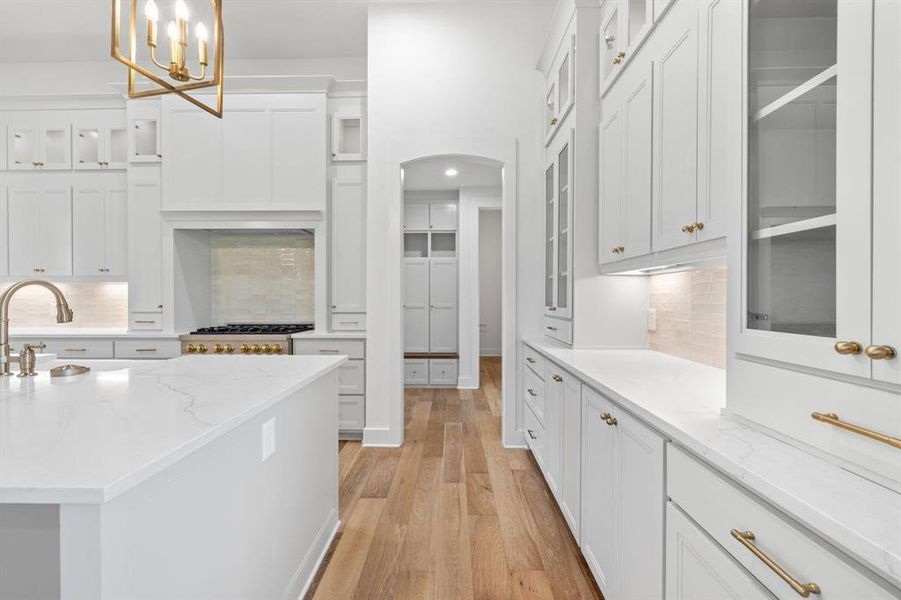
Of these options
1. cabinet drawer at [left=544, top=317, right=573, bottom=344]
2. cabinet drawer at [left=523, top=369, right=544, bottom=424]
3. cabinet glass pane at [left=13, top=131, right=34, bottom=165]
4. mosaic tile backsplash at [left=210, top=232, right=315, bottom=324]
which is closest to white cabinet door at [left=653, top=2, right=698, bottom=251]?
cabinet drawer at [left=544, top=317, right=573, bottom=344]

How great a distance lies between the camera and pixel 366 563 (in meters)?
2.04

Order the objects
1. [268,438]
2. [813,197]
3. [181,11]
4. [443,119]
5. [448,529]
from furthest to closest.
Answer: [443,119], [448,529], [181,11], [268,438], [813,197]

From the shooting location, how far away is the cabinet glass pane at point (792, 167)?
0.90m

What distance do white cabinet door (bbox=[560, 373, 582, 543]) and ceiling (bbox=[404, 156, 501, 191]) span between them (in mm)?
3202

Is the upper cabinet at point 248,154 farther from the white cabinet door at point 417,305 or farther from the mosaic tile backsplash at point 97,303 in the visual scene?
the white cabinet door at point 417,305

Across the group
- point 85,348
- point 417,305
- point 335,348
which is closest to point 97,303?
point 85,348

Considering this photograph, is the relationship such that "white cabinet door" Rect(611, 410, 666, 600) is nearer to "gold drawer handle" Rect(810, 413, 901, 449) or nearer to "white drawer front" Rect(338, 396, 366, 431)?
"gold drawer handle" Rect(810, 413, 901, 449)

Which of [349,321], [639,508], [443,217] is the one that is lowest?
[639,508]

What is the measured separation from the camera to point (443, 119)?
3.66 meters

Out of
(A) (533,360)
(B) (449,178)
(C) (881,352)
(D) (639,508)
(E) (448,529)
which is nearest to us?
(C) (881,352)

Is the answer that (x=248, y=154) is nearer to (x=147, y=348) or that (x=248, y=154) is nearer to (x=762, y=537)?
(x=147, y=348)

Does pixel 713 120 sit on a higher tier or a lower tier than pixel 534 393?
higher

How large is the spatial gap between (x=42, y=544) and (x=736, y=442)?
4.74ft

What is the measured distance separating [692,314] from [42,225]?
538 cm
